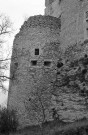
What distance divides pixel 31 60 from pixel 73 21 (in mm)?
3608

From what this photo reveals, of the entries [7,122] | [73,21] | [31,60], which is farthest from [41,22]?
[7,122]

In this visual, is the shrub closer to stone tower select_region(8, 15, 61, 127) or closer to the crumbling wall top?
stone tower select_region(8, 15, 61, 127)

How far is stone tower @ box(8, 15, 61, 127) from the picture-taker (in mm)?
14361

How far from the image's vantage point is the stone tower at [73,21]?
12.5 m

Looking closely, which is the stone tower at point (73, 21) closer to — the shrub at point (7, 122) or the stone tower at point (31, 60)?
the stone tower at point (31, 60)

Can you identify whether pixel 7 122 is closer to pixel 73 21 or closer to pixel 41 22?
pixel 73 21

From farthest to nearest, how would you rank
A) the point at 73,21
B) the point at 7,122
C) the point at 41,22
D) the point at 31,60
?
the point at 41,22
the point at 31,60
the point at 73,21
the point at 7,122

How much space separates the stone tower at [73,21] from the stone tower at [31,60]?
926 mm

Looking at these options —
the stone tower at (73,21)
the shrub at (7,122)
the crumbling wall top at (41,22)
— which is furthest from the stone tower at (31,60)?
the shrub at (7,122)

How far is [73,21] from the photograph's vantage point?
527 inches

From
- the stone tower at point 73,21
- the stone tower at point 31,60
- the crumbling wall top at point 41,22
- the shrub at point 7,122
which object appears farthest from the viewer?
the crumbling wall top at point 41,22

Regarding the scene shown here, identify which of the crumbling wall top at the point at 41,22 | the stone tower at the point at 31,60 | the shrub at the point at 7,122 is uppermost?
the crumbling wall top at the point at 41,22

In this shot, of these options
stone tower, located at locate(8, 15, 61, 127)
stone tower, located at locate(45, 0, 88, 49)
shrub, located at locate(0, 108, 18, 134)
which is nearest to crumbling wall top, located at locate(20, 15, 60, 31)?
stone tower, located at locate(8, 15, 61, 127)

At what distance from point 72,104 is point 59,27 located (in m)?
6.27
